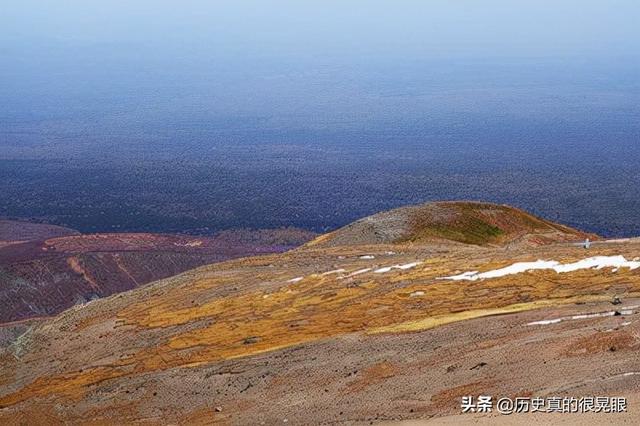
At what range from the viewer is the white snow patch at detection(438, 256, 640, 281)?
84.1 feet

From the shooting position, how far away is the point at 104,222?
Answer: 87250 millimetres

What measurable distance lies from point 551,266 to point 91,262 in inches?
1693

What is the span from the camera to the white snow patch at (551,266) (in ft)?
84.1

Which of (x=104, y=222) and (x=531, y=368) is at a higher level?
(x=531, y=368)

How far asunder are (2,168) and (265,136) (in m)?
45.4

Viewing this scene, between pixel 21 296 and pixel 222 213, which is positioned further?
pixel 222 213

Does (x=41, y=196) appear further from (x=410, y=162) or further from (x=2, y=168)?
(x=410, y=162)

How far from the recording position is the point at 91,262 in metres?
61.6

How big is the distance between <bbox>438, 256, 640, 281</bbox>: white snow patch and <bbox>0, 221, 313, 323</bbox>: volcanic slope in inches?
1253

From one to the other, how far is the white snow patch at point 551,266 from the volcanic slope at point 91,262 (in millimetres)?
31819

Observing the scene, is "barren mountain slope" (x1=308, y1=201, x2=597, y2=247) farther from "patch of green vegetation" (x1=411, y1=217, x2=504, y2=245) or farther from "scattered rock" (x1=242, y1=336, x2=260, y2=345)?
"scattered rock" (x1=242, y1=336, x2=260, y2=345)

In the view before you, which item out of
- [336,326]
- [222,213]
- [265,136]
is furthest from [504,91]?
[336,326]

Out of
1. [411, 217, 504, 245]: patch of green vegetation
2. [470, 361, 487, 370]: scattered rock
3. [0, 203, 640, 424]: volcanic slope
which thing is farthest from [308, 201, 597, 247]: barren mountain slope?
[470, 361, 487, 370]: scattered rock

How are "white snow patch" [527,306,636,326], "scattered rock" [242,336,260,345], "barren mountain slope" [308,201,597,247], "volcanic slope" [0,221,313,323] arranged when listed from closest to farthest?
"white snow patch" [527,306,636,326] < "scattered rock" [242,336,260,345] < "barren mountain slope" [308,201,597,247] < "volcanic slope" [0,221,313,323]
